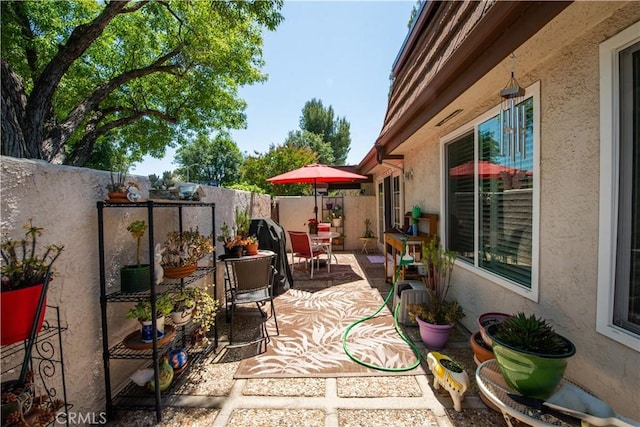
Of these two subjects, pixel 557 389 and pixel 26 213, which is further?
pixel 557 389

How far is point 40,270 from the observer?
4.54 feet

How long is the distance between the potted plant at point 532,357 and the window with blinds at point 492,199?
0.96m

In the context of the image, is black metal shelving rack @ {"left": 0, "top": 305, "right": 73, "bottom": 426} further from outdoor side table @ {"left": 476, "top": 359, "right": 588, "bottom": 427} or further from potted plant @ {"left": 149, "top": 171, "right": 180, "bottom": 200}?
outdoor side table @ {"left": 476, "top": 359, "right": 588, "bottom": 427}

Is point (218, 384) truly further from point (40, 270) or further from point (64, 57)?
point (64, 57)

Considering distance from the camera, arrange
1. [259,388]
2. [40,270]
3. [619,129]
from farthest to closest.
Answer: [259,388] → [619,129] → [40,270]

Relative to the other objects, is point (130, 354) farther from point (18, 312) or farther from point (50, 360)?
point (18, 312)

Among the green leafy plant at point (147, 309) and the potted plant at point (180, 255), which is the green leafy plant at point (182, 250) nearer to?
the potted plant at point (180, 255)

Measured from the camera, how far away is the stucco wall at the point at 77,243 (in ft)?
4.96

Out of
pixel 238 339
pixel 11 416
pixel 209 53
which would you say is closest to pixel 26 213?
pixel 11 416

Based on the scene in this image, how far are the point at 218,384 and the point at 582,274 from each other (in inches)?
116

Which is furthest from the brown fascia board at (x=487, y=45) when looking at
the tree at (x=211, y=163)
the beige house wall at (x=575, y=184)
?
the tree at (x=211, y=163)

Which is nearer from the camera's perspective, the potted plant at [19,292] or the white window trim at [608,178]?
the potted plant at [19,292]

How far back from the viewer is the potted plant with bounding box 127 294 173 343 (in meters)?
2.10

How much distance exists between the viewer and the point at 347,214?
364 inches
